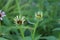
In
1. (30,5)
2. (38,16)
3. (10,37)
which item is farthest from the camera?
(30,5)

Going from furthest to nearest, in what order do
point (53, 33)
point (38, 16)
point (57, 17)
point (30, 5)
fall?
1. point (30, 5)
2. point (57, 17)
3. point (53, 33)
4. point (38, 16)

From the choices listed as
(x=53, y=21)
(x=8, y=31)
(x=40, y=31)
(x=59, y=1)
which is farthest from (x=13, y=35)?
(x=59, y=1)

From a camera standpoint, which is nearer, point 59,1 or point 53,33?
point 53,33

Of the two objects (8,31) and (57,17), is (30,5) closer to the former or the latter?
(57,17)

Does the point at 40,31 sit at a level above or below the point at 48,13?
below

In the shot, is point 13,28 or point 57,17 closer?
point 13,28

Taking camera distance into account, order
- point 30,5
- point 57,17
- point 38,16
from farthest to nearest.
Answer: point 30,5, point 57,17, point 38,16

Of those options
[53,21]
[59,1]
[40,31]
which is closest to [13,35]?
[40,31]

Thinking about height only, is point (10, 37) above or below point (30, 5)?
below

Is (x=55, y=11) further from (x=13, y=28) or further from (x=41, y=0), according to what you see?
→ (x=13, y=28)
